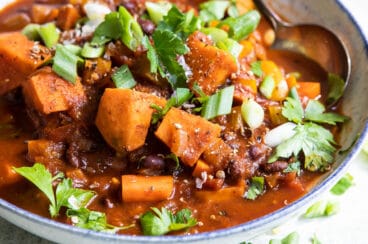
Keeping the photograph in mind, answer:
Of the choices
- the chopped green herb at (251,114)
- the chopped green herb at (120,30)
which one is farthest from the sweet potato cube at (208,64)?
the chopped green herb at (120,30)

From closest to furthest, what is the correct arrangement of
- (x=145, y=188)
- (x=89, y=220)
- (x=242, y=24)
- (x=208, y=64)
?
(x=89, y=220) → (x=145, y=188) → (x=208, y=64) → (x=242, y=24)

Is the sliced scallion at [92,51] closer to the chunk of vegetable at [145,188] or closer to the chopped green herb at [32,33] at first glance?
the chopped green herb at [32,33]

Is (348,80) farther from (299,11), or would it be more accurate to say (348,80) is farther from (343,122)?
(299,11)

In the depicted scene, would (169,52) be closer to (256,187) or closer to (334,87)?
(256,187)

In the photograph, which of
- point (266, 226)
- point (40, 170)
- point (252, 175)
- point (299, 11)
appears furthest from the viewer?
point (299, 11)

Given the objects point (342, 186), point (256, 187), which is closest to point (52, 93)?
point (256, 187)

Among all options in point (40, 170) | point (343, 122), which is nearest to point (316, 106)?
point (343, 122)
